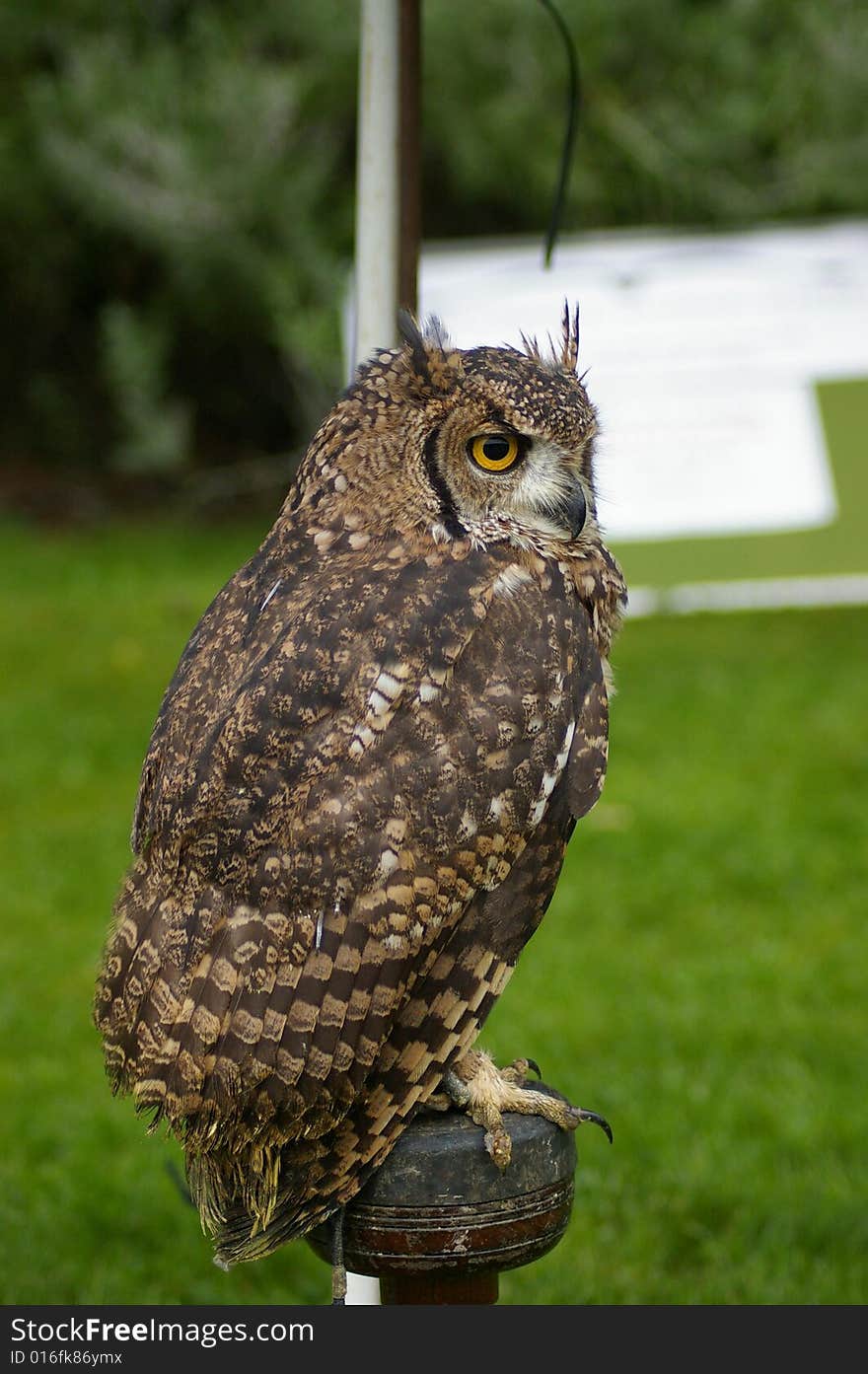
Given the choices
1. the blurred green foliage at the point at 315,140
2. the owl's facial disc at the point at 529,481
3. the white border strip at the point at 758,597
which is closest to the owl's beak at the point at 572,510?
the owl's facial disc at the point at 529,481

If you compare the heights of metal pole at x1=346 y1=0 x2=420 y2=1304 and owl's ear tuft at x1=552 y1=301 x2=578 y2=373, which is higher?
metal pole at x1=346 y1=0 x2=420 y2=1304

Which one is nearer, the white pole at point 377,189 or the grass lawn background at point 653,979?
the white pole at point 377,189

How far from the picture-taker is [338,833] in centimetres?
186

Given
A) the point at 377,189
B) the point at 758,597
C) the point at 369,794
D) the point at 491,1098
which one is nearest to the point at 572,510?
the point at 369,794

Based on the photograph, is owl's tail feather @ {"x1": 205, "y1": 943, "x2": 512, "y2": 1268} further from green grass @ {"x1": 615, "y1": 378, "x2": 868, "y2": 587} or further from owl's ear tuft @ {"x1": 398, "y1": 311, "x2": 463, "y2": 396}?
green grass @ {"x1": 615, "y1": 378, "x2": 868, "y2": 587}

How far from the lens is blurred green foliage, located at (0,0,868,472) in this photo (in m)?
10.9

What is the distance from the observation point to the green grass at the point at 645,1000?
331 centimetres

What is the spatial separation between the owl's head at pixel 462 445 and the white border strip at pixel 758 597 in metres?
6.42

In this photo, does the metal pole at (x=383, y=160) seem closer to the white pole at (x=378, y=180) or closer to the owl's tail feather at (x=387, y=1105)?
the white pole at (x=378, y=180)

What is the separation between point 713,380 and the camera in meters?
7.51

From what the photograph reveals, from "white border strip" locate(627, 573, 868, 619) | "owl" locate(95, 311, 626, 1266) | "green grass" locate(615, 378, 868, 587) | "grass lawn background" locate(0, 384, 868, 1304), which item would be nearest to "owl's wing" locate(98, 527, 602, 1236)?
"owl" locate(95, 311, 626, 1266)

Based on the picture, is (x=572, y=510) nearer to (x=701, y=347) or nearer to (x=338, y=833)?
(x=338, y=833)

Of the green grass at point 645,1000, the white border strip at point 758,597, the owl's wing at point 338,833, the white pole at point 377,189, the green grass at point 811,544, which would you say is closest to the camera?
the owl's wing at point 338,833

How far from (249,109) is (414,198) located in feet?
30.6
